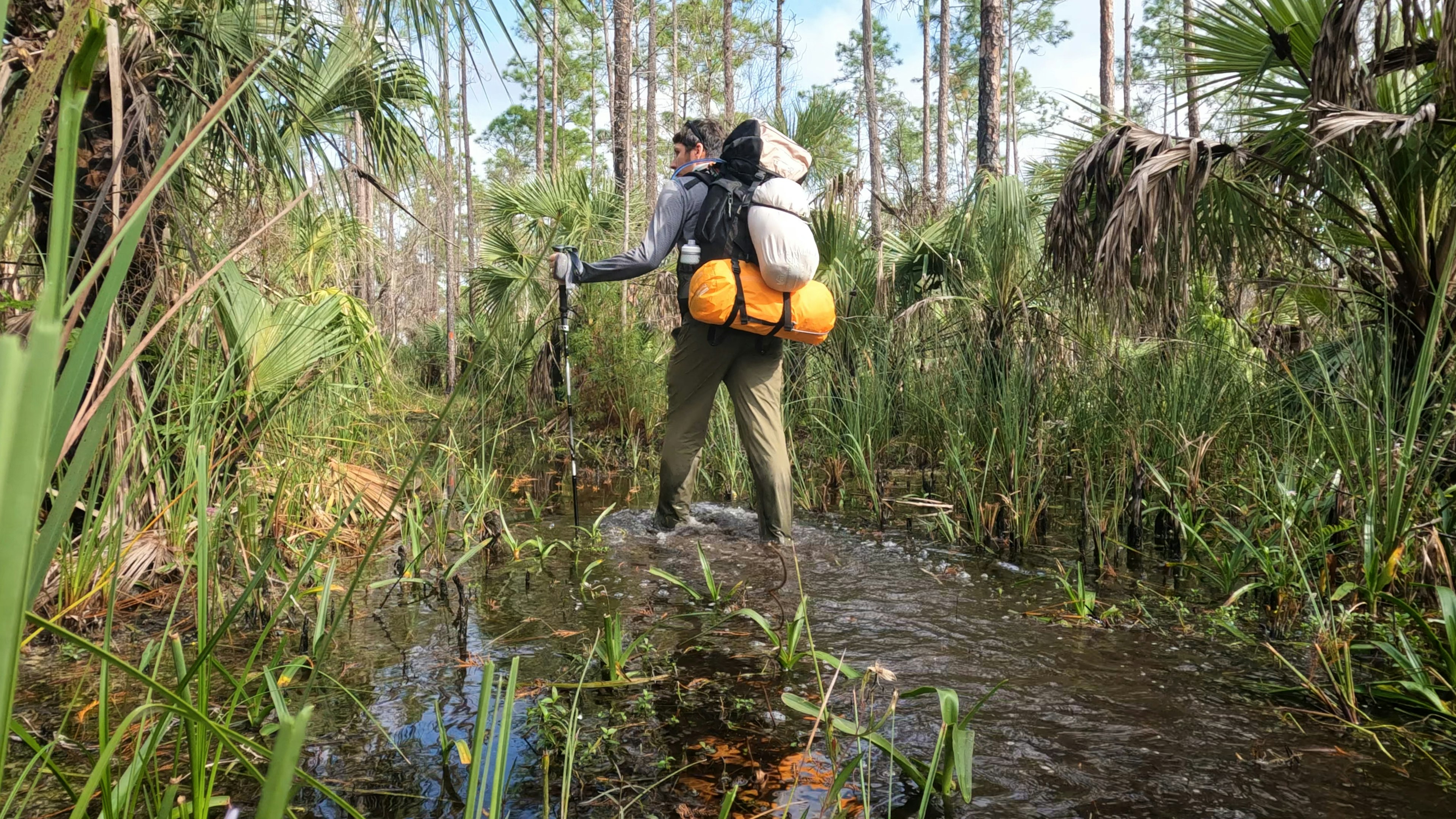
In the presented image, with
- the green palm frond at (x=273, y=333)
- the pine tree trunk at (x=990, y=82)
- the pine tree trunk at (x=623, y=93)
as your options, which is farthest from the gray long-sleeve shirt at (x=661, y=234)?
the pine tree trunk at (x=623, y=93)

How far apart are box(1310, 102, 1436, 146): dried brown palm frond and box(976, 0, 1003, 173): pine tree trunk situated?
21.0ft

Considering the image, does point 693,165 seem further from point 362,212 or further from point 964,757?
point 362,212

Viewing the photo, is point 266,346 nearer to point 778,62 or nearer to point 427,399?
point 427,399

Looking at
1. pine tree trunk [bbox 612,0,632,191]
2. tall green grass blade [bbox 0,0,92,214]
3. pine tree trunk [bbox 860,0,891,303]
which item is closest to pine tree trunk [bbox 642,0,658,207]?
pine tree trunk [bbox 612,0,632,191]

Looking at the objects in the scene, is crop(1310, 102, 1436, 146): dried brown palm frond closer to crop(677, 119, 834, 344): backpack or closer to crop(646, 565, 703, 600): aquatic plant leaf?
crop(677, 119, 834, 344): backpack

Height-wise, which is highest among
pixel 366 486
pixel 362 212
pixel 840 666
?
pixel 362 212

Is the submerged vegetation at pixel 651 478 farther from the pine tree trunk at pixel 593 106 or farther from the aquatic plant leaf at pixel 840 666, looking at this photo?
the pine tree trunk at pixel 593 106

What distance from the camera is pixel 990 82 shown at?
10.5m

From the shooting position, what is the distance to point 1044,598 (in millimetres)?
3580

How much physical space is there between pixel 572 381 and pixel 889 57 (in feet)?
118

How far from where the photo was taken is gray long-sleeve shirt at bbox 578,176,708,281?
4.54 m

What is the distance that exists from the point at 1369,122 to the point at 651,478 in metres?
5.30

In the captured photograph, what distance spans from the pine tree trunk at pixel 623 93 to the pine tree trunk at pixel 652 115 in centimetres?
179

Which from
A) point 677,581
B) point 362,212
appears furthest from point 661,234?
point 362,212
